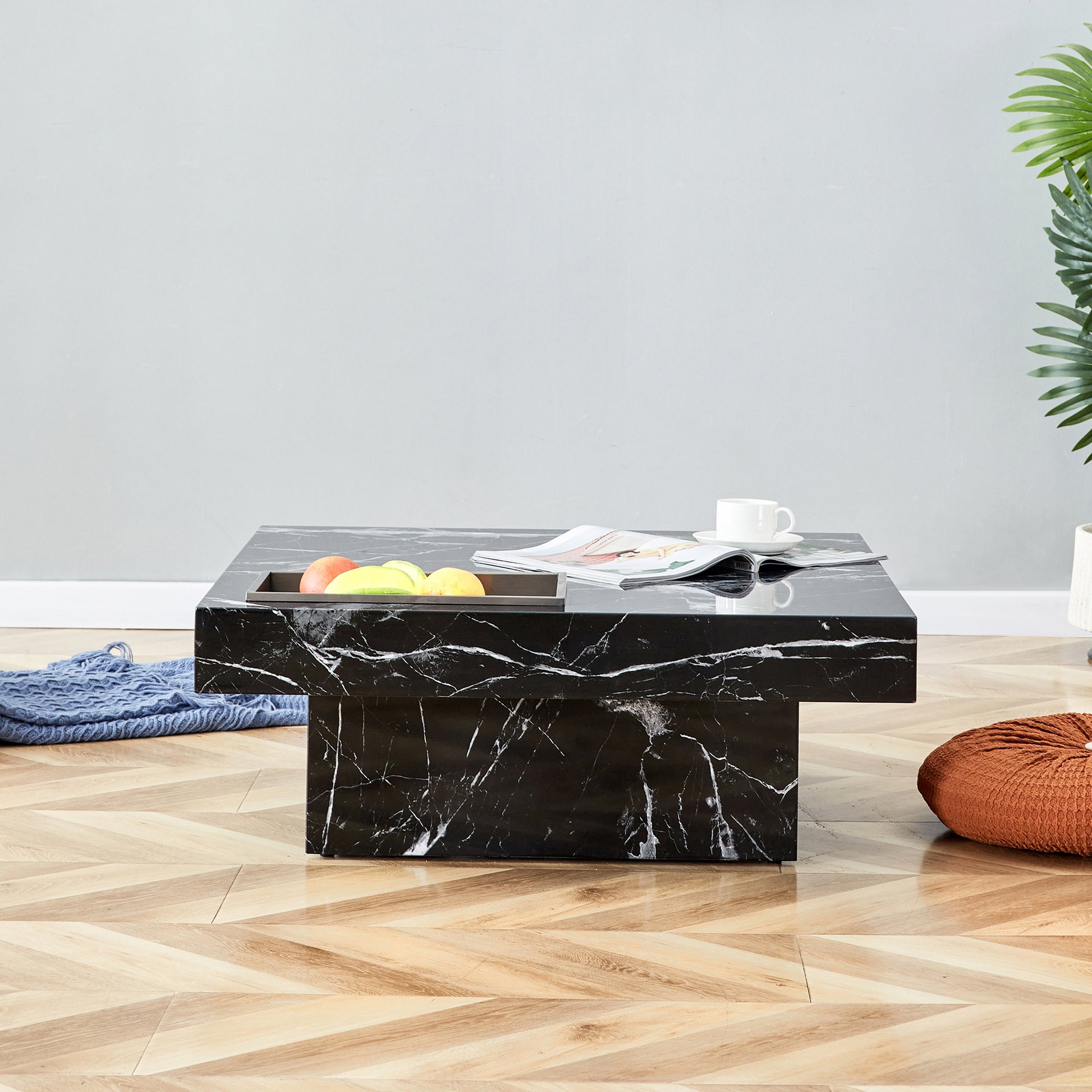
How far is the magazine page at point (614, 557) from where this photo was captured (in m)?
1.81

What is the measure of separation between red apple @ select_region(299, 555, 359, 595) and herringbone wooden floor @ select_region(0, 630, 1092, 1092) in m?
0.38

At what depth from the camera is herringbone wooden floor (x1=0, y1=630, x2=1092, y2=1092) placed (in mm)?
1251

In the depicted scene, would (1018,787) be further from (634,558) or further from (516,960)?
(516,960)

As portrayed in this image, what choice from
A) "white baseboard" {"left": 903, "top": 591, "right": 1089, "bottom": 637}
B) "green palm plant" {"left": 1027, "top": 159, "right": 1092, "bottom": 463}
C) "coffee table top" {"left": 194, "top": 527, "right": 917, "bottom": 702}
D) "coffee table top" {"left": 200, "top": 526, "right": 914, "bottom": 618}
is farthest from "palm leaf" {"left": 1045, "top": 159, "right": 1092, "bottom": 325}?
"coffee table top" {"left": 194, "top": 527, "right": 917, "bottom": 702}

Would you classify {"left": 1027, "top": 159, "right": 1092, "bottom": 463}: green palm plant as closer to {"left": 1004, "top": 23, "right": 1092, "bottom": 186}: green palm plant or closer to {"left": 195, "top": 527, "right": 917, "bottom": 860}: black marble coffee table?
{"left": 1004, "top": 23, "right": 1092, "bottom": 186}: green palm plant

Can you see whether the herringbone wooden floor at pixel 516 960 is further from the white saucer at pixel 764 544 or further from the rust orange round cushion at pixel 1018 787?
the white saucer at pixel 764 544

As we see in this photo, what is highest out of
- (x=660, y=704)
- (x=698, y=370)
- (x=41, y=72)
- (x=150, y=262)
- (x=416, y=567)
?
(x=41, y=72)

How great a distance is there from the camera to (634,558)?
193 cm

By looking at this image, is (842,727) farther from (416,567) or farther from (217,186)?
(217,186)

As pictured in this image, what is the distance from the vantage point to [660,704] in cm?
174

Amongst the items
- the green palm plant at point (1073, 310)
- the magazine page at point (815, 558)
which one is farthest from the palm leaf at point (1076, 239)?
the magazine page at point (815, 558)

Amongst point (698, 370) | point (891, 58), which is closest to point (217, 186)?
point (698, 370)

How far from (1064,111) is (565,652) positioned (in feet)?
7.27

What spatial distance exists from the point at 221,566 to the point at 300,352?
605mm
